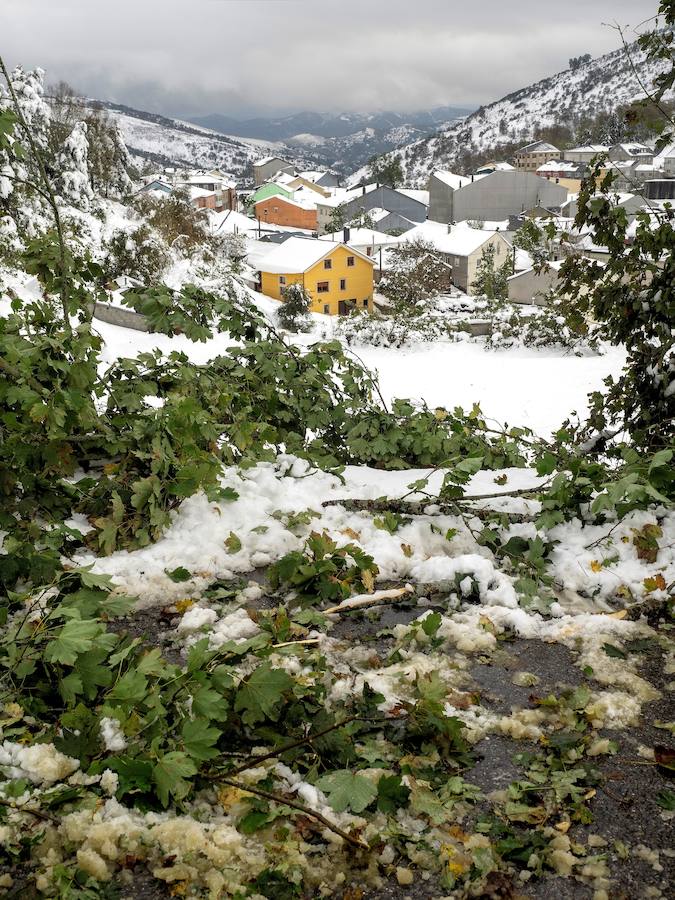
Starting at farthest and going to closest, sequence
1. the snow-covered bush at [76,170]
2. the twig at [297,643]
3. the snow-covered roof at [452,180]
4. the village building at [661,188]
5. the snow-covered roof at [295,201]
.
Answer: the snow-covered roof at [295,201] → the snow-covered roof at [452,180] → the village building at [661,188] → the snow-covered bush at [76,170] → the twig at [297,643]

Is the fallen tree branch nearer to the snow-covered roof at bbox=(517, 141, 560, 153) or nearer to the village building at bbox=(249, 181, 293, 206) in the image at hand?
the village building at bbox=(249, 181, 293, 206)

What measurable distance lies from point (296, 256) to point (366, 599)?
41217 millimetres

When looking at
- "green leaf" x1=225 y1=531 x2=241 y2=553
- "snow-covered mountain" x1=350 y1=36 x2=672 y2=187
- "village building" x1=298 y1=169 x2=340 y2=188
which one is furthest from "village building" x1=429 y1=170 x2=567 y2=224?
"green leaf" x1=225 y1=531 x2=241 y2=553

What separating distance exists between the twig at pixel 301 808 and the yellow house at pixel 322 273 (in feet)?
130

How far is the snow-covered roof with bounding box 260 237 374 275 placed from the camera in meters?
40.5

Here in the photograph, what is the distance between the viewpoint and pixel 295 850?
169 cm

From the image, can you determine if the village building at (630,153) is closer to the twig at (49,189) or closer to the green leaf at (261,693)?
the twig at (49,189)

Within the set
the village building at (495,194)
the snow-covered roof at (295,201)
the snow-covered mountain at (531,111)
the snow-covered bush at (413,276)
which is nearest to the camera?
the snow-covered bush at (413,276)

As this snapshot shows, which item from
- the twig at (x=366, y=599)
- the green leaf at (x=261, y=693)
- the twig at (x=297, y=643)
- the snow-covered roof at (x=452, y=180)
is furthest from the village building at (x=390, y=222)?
the green leaf at (x=261, y=693)

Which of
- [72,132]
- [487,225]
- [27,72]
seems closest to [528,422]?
[72,132]

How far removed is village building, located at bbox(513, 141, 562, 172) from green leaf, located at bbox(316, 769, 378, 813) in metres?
120

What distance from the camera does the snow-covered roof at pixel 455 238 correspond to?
49844 millimetres

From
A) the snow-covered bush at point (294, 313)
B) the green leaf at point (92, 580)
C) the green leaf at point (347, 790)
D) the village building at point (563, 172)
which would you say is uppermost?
the village building at point (563, 172)

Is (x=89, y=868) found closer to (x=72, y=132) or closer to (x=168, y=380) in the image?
(x=168, y=380)
